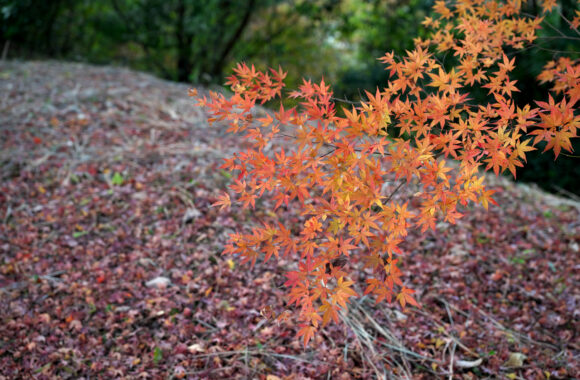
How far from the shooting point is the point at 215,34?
9.15 meters

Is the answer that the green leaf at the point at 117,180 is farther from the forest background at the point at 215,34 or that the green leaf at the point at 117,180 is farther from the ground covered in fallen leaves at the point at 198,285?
the forest background at the point at 215,34

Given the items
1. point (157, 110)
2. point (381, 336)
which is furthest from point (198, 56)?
point (381, 336)

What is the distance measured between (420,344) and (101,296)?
7.59ft

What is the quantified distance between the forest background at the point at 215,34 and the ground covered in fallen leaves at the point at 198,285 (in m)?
3.99

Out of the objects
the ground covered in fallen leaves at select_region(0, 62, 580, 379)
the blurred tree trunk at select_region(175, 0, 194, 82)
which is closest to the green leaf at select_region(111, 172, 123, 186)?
the ground covered in fallen leaves at select_region(0, 62, 580, 379)

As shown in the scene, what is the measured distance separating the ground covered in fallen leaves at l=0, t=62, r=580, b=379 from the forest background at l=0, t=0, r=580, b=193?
399cm

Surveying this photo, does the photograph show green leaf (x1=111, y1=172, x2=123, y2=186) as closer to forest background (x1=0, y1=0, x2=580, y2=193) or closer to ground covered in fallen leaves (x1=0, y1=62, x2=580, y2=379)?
ground covered in fallen leaves (x1=0, y1=62, x2=580, y2=379)

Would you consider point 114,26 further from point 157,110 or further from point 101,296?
point 101,296

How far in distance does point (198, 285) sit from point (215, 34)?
7310 millimetres

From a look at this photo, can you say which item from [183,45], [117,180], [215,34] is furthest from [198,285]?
[215,34]

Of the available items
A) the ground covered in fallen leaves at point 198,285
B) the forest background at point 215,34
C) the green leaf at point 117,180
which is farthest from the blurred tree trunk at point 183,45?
the green leaf at point 117,180

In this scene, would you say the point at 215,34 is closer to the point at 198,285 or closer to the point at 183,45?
the point at 183,45

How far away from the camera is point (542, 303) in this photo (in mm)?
3293

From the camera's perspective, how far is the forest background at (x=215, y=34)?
811 centimetres
